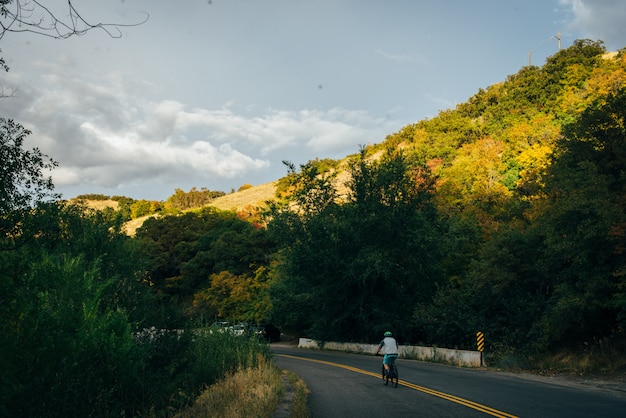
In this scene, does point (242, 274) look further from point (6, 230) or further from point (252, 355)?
point (6, 230)

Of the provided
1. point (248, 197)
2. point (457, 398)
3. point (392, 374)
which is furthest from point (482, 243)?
point (248, 197)

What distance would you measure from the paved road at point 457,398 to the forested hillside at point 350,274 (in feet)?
12.0

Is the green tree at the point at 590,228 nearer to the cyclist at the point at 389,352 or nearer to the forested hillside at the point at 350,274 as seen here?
the forested hillside at the point at 350,274

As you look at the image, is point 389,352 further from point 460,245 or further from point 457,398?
point 460,245

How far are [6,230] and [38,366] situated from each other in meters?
3.53

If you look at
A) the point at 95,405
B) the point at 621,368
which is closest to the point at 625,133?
the point at 621,368

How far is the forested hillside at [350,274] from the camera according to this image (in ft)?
34.7

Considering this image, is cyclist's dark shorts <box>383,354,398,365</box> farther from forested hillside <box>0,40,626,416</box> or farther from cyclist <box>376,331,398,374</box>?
forested hillside <box>0,40,626,416</box>

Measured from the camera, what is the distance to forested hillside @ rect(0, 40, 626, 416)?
34.7ft

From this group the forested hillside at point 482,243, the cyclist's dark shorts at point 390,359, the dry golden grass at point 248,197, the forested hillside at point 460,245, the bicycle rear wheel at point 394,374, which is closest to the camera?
the bicycle rear wheel at point 394,374

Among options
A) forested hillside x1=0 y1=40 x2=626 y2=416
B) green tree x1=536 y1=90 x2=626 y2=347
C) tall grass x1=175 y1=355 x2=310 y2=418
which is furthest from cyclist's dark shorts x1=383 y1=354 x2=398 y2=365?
green tree x1=536 y1=90 x2=626 y2=347

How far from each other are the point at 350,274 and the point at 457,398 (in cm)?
2308

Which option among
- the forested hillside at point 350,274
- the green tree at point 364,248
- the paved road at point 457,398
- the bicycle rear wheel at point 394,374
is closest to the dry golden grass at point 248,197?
the forested hillside at point 350,274

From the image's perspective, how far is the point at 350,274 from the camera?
118 feet
